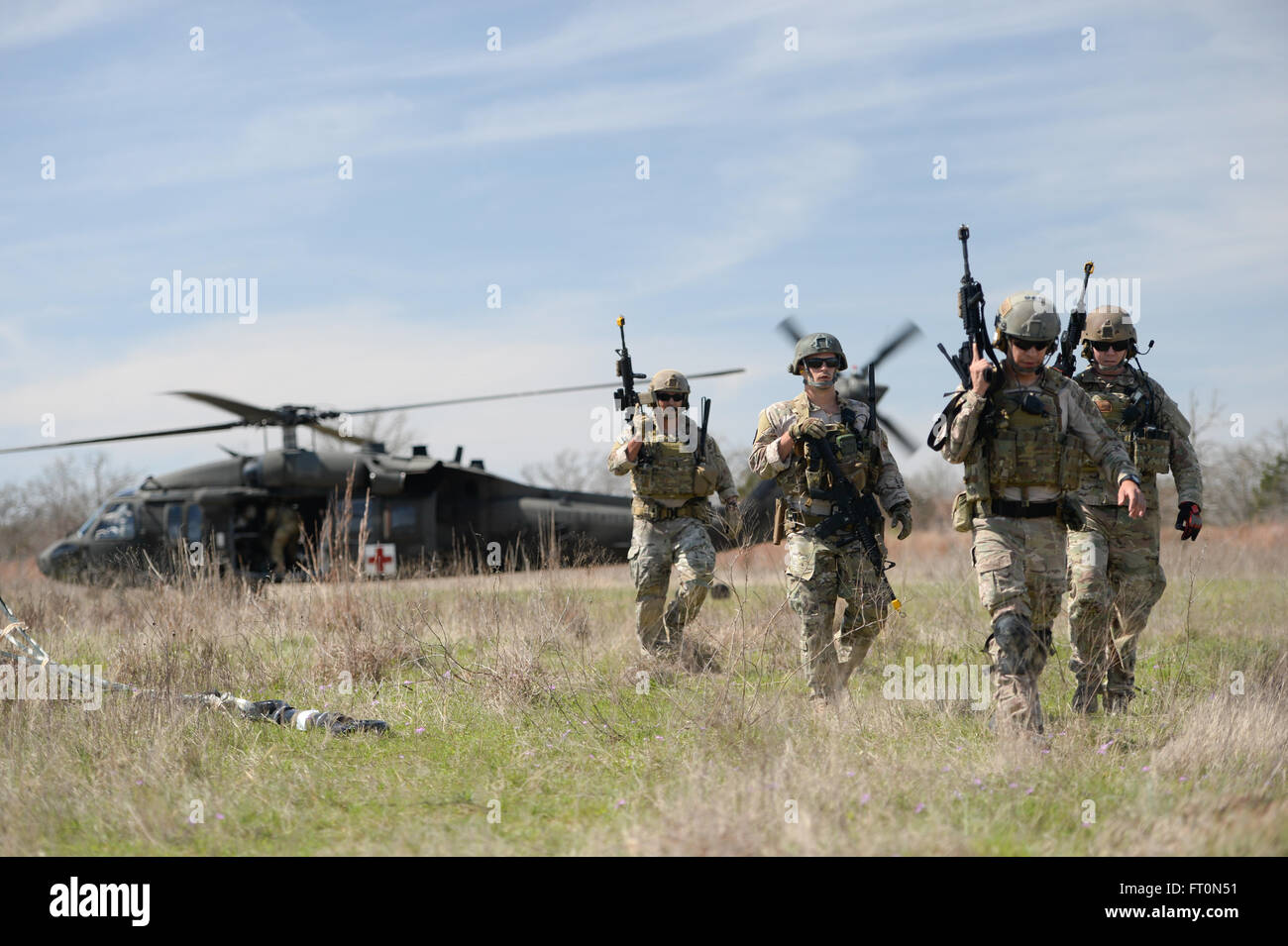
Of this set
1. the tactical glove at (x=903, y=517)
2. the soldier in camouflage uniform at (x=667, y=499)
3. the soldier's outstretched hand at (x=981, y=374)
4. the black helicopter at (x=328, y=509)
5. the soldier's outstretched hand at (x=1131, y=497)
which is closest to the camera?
the soldier's outstretched hand at (x=1131, y=497)

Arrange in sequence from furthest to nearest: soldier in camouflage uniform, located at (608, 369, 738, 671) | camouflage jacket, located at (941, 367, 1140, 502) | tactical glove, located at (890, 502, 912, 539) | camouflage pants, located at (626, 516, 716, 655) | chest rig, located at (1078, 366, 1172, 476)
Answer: soldier in camouflage uniform, located at (608, 369, 738, 671), camouflage pants, located at (626, 516, 716, 655), chest rig, located at (1078, 366, 1172, 476), tactical glove, located at (890, 502, 912, 539), camouflage jacket, located at (941, 367, 1140, 502)

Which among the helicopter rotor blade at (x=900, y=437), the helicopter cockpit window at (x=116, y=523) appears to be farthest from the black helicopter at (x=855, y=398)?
the helicopter cockpit window at (x=116, y=523)

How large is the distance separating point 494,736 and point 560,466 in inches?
2064

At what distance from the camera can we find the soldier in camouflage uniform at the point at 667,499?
7.59m

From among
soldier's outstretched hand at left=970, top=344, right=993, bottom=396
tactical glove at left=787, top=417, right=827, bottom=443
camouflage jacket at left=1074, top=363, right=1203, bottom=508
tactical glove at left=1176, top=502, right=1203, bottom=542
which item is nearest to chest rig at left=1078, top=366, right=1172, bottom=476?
camouflage jacket at left=1074, top=363, right=1203, bottom=508

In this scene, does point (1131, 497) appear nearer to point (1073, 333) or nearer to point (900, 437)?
point (1073, 333)

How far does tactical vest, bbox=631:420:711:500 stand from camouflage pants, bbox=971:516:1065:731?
2.64 metres

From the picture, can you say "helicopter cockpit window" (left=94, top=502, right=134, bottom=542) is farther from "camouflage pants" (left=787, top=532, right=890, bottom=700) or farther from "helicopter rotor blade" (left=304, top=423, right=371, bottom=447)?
"camouflage pants" (left=787, top=532, right=890, bottom=700)

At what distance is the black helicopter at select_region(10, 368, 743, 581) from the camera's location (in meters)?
14.1

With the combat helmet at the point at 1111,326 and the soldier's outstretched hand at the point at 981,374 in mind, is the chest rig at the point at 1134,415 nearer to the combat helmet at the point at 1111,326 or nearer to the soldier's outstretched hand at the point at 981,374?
the combat helmet at the point at 1111,326

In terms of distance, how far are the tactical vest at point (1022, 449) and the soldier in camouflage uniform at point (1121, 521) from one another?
95cm

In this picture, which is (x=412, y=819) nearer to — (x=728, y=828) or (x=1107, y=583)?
(x=728, y=828)
